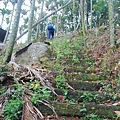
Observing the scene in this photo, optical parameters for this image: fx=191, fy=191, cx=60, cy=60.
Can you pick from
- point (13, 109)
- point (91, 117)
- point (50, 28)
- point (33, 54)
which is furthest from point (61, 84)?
point (50, 28)

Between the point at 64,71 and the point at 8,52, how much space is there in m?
1.59

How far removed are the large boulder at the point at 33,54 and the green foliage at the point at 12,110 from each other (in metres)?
3.26

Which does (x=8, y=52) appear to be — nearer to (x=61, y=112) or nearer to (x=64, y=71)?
(x=64, y=71)

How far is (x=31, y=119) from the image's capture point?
2887mm

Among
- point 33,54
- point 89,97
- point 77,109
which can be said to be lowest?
point 77,109

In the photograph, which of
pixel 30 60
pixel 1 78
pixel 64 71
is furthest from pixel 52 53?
pixel 1 78

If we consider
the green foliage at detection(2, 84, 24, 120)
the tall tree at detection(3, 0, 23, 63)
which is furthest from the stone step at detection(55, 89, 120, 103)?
the tall tree at detection(3, 0, 23, 63)

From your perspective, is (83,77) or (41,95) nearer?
(41,95)

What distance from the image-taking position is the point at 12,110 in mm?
2930

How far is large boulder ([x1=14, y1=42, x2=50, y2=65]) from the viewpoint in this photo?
255 inches

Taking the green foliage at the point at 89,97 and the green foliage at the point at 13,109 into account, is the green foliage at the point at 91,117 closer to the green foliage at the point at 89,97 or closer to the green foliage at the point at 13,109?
the green foliage at the point at 89,97

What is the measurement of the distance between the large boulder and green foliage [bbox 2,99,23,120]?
3.26 meters

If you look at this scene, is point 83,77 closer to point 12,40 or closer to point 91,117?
point 91,117

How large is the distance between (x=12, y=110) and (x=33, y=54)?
12.8 feet
